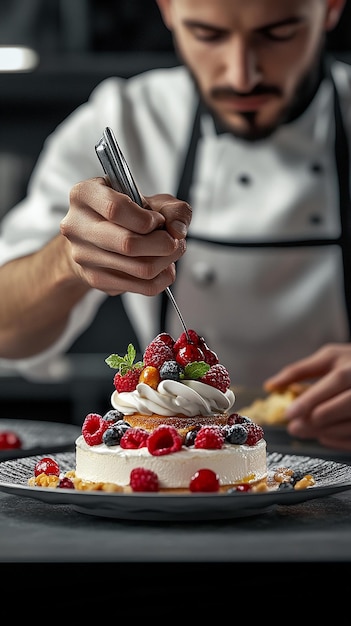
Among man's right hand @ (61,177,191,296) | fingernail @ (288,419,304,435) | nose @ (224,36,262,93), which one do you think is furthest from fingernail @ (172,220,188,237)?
nose @ (224,36,262,93)

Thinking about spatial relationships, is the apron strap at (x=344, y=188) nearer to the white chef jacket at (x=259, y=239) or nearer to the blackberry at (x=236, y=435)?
the white chef jacket at (x=259, y=239)

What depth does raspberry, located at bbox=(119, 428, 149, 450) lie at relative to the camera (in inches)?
46.5

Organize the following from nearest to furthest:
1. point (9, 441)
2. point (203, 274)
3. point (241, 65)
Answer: point (9, 441) → point (241, 65) → point (203, 274)

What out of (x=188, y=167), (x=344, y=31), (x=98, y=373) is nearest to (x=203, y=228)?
(x=188, y=167)

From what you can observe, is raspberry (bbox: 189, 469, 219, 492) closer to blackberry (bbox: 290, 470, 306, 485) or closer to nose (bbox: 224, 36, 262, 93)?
blackberry (bbox: 290, 470, 306, 485)

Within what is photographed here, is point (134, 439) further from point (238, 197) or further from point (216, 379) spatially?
point (238, 197)

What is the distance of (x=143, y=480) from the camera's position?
1.13m

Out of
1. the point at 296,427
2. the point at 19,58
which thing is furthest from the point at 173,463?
the point at 19,58

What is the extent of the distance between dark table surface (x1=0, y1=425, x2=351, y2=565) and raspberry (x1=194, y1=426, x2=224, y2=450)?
10 centimetres

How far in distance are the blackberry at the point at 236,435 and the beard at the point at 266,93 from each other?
1.07 m

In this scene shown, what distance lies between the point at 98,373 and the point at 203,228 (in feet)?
3.52

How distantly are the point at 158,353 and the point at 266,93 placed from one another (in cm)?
103

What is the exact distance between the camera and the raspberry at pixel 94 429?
1228 mm

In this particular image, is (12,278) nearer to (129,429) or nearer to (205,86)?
(205,86)
